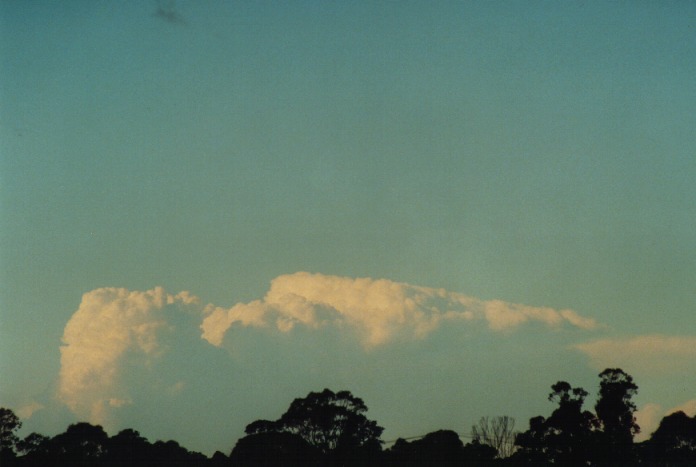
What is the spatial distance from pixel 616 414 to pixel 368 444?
1288 inches

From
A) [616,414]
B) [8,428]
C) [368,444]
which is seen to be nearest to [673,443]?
[616,414]

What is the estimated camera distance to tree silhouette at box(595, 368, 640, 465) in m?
78.8

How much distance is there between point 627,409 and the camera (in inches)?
3179

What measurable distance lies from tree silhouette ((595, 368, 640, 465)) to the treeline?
0.11 meters

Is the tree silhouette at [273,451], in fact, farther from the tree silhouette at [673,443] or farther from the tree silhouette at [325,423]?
the tree silhouette at [673,443]

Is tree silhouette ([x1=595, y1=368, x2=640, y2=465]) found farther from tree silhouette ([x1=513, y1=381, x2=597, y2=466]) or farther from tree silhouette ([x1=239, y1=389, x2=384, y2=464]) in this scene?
tree silhouette ([x1=239, y1=389, x2=384, y2=464])

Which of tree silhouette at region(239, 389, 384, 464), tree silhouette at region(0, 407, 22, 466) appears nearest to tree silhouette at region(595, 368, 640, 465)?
tree silhouette at region(239, 389, 384, 464)

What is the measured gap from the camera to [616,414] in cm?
8062

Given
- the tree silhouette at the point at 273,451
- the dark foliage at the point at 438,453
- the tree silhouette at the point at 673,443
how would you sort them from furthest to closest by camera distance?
the tree silhouette at the point at 273,451 → the dark foliage at the point at 438,453 → the tree silhouette at the point at 673,443

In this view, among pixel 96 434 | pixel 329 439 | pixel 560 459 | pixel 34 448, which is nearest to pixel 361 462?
pixel 329 439

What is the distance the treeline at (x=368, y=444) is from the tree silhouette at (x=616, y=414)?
0.11 metres

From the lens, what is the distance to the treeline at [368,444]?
261ft

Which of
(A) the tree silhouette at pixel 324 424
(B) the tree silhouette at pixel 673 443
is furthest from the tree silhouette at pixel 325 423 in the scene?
(B) the tree silhouette at pixel 673 443

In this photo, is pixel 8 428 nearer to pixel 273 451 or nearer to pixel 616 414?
pixel 273 451
